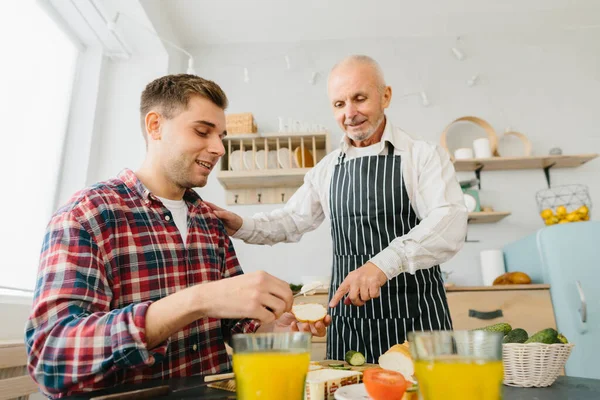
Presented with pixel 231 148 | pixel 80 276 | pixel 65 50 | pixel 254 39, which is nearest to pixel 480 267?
pixel 231 148

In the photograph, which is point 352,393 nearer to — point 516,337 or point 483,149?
point 516,337

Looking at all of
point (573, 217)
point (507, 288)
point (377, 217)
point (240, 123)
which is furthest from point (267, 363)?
point (573, 217)

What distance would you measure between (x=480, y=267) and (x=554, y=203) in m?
0.79

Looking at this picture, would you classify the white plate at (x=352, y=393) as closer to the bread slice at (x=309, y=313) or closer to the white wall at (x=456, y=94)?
the bread slice at (x=309, y=313)

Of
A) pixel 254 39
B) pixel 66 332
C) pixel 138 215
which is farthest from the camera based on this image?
pixel 254 39

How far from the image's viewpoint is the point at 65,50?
271 cm

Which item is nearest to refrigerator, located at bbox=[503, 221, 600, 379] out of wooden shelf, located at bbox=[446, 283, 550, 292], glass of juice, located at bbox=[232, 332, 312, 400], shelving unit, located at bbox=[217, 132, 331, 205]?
wooden shelf, located at bbox=[446, 283, 550, 292]

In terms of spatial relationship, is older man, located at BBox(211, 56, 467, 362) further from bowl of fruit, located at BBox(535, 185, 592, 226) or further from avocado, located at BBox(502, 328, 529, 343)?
bowl of fruit, located at BBox(535, 185, 592, 226)

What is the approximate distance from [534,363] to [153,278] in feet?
3.04

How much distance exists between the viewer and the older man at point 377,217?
4.79 ft

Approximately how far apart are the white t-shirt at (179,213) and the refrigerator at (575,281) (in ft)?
7.38

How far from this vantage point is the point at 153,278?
3.60ft

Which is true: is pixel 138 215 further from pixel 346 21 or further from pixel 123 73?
pixel 346 21

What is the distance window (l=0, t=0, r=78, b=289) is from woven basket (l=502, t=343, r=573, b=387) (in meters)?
2.27
